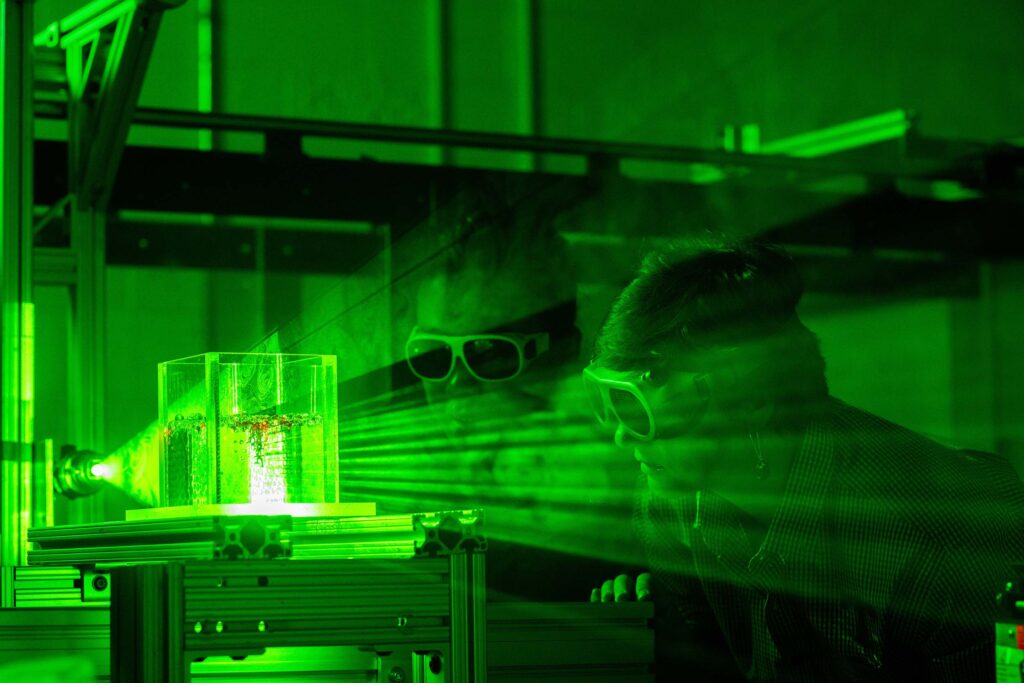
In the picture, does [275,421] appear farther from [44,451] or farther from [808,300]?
[808,300]

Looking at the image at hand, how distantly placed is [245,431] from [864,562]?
0.82 metres

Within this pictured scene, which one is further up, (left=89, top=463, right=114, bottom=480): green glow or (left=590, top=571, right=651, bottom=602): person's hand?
(left=89, top=463, right=114, bottom=480): green glow

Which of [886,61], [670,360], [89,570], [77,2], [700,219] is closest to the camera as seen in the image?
[89,570]

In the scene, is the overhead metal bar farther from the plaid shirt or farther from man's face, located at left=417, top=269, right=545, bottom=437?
the plaid shirt

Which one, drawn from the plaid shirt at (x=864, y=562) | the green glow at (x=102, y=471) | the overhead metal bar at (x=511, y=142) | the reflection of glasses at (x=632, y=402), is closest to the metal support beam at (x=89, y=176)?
the overhead metal bar at (x=511, y=142)

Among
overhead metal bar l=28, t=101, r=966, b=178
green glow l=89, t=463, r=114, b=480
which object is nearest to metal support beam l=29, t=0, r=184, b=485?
overhead metal bar l=28, t=101, r=966, b=178

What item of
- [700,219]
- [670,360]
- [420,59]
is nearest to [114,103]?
[420,59]

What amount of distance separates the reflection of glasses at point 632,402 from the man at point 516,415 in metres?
0.05

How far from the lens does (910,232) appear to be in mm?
1991

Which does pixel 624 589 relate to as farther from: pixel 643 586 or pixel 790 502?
pixel 790 502

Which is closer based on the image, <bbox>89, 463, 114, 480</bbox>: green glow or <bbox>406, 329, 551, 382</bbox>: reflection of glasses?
<bbox>89, 463, 114, 480</bbox>: green glow

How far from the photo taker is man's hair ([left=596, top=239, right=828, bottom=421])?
1.45 metres

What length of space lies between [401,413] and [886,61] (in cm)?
99

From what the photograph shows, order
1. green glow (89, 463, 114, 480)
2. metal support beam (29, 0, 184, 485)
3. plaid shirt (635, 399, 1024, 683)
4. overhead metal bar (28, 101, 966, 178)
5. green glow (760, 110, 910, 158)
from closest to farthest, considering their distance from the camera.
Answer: plaid shirt (635, 399, 1024, 683) → green glow (89, 463, 114, 480) → metal support beam (29, 0, 184, 485) → overhead metal bar (28, 101, 966, 178) → green glow (760, 110, 910, 158)
